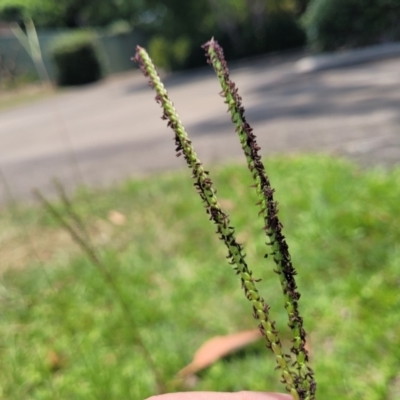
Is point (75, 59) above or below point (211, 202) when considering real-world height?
above

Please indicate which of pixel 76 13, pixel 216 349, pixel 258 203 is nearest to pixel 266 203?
pixel 258 203

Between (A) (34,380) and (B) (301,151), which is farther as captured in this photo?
(B) (301,151)

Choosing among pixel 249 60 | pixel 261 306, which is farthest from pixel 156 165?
pixel 249 60

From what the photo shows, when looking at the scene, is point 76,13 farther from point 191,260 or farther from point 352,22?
point 191,260

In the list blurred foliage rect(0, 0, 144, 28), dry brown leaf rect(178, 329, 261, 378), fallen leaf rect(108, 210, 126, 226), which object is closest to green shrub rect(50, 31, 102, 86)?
blurred foliage rect(0, 0, 144, 28)

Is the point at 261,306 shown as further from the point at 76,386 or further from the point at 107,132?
the point at 107,132

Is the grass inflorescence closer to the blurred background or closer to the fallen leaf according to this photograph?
the blurred background
